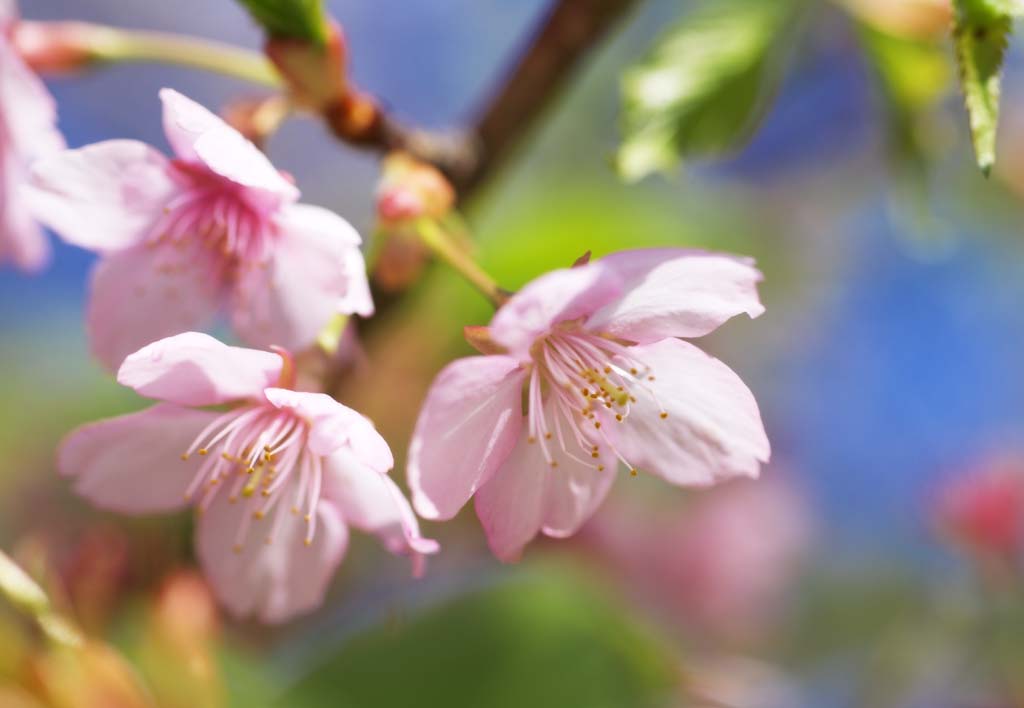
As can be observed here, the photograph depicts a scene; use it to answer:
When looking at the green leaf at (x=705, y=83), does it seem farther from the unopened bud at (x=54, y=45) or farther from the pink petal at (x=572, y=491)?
the unopened bud at (x=54, y=45)

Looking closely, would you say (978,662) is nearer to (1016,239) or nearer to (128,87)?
(1016,239)

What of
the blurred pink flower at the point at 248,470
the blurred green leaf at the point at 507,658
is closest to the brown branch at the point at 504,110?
the blurred pink flower at the point at 248,470

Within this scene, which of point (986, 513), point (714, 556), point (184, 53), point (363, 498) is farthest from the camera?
point (714, 556)

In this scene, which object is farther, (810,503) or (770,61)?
(810,503)

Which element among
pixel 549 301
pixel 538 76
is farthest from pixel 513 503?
pixel 538 76

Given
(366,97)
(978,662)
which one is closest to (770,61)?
(366,97)

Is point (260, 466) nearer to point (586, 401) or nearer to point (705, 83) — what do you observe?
point (586, 401)

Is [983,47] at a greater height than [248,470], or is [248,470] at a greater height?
[983,47]
